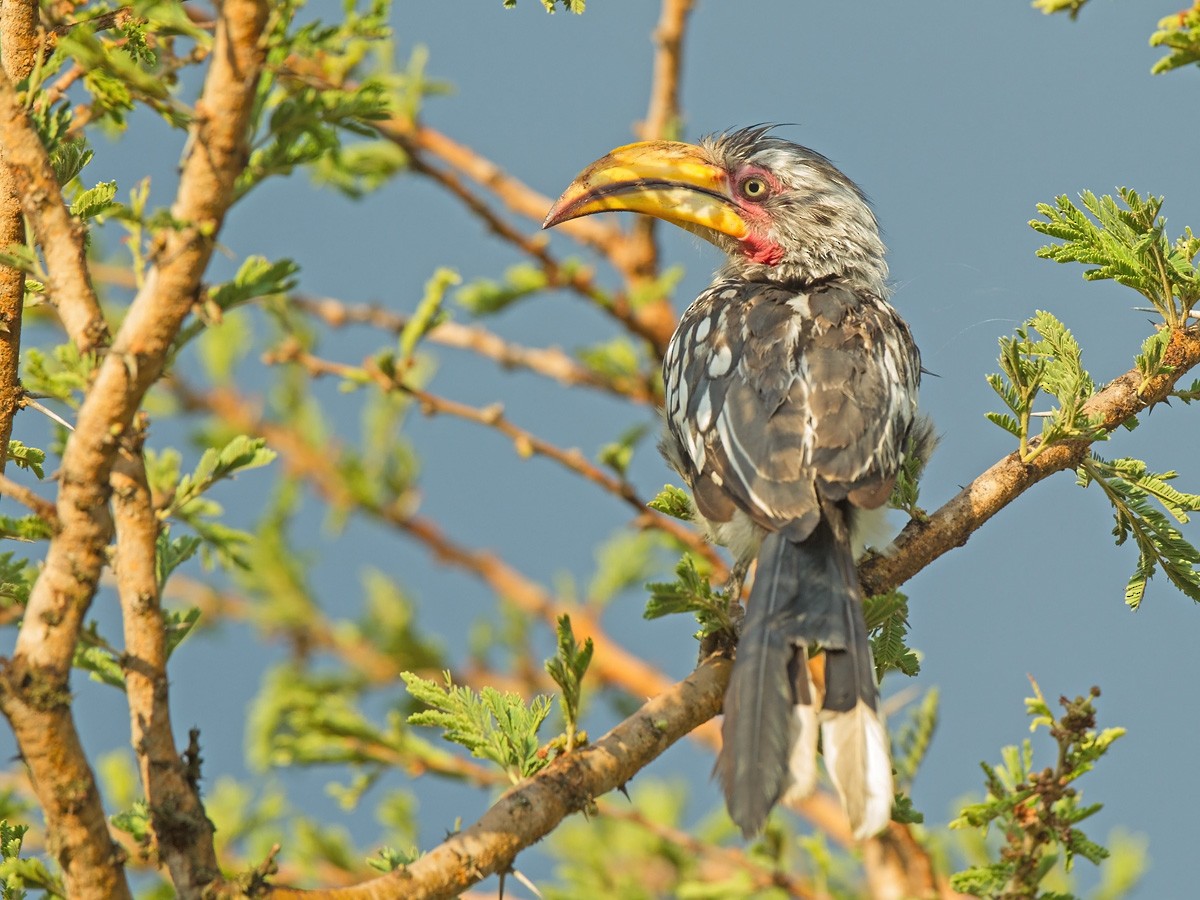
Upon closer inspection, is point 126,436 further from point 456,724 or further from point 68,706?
point 456,724

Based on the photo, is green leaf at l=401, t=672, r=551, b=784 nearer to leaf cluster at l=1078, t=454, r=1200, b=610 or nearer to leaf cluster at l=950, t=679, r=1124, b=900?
leaf cluster at l=950, t=679, r=1124, b=900

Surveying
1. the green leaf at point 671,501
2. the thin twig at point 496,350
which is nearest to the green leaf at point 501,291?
the thin twig at point 496,350

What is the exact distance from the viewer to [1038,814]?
2688 millimetres

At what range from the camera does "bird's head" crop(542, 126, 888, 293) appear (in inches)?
181

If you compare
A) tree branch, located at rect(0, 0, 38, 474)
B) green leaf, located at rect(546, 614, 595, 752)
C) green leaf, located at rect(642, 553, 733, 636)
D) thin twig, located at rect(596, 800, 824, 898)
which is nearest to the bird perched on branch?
green leaf, located at rect(642, 553, 733, 636)

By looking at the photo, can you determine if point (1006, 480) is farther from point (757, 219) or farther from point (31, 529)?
point (31, 529)

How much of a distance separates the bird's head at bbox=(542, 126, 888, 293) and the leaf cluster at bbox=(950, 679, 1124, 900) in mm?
2214

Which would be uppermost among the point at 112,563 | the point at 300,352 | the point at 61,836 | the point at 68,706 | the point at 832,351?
the point at 300,352

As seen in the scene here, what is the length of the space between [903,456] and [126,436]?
2291 mm

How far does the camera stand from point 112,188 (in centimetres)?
264

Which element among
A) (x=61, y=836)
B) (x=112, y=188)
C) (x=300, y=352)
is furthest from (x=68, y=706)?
(x=300, y=352)

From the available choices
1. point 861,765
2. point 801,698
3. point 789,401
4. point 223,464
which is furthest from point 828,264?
point 223,464

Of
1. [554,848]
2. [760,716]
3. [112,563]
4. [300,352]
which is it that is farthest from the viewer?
[554,848]

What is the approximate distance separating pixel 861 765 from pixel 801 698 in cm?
18
